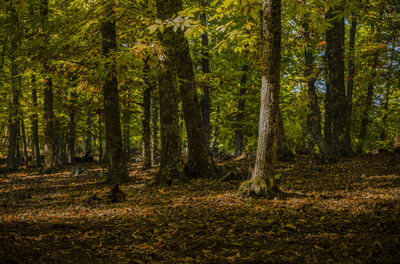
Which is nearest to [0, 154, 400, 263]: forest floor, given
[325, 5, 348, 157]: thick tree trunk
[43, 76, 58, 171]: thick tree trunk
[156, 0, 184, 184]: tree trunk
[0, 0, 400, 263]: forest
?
[0, 0, 400, 263]: forest

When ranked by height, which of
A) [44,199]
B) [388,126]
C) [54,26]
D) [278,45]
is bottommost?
[44,199]

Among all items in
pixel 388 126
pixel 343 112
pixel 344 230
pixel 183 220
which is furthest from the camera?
pixel 388 126

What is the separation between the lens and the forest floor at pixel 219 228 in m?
3.17

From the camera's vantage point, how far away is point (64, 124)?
2375cm

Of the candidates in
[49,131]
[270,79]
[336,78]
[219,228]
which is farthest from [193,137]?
[49,131]

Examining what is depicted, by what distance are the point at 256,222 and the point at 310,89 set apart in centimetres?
971

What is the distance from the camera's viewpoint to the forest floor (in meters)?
3.17

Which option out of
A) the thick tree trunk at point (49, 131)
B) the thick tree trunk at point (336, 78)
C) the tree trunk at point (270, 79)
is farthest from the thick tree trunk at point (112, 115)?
the thick tree trunk at point (336, 78)

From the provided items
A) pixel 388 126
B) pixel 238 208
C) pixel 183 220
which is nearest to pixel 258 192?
pixel 238 208

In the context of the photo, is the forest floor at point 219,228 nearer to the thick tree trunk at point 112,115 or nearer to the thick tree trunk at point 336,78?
the thick tree trunk at point 112,115

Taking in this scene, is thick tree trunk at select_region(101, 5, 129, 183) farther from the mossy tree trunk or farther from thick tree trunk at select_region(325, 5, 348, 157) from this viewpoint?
thick tree trunk at select_region(325, 5, 348, 157)

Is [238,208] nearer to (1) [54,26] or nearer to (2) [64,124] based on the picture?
(1) [54,26]

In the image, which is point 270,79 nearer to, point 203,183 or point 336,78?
point 203,183

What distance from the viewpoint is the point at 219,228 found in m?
4.28
